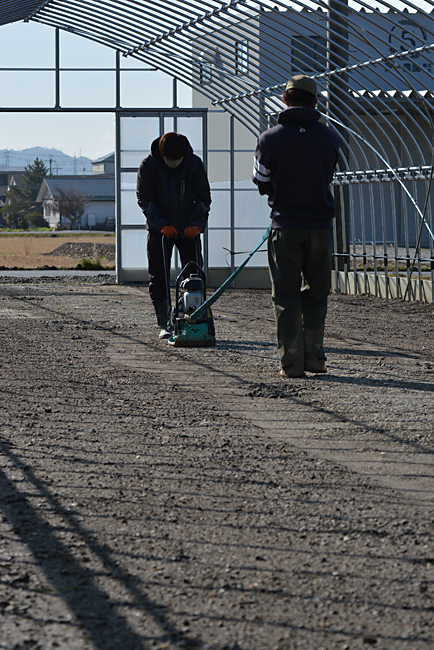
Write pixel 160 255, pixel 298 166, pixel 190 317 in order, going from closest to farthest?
pixel 298 166 → pixel 190 317 → pixel 160 255

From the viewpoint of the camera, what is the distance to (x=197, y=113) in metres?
17.5

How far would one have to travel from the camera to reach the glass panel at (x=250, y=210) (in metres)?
17.5

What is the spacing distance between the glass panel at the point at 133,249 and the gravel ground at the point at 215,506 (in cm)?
1056

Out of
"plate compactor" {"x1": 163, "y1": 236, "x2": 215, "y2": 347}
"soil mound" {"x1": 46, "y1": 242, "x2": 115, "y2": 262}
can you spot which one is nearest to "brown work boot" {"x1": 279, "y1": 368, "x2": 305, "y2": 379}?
"plate compactor" {"x1": 163, "y1": 236, "x2": 215, "y2": 347}

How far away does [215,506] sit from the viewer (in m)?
3.50

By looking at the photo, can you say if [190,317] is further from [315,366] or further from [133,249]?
[133,249]

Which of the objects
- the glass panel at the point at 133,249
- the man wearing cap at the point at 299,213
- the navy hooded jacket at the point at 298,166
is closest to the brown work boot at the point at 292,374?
the man wearing cap at the point at 299,213

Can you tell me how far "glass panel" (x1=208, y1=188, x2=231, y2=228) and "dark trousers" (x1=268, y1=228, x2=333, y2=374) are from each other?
11.1 meters

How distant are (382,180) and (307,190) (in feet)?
28.6

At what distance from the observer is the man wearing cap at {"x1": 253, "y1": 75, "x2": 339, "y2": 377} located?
6246 mm

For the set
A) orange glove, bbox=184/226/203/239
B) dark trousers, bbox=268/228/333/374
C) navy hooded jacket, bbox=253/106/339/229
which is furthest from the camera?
orange glove, bbox=184/226/203/239

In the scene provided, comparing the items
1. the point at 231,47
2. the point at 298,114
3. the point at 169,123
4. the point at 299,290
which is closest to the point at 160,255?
the point at 299,290

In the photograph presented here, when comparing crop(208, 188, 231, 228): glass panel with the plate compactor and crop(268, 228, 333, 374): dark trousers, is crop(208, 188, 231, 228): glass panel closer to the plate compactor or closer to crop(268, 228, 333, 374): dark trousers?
the plate compactor

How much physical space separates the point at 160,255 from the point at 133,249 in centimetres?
940
